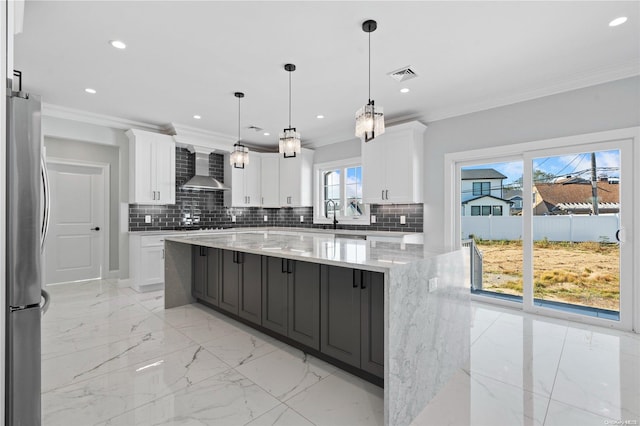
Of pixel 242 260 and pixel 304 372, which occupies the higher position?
pixel 242 260

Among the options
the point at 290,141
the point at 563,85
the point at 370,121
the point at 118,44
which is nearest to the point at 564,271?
the point at 563,85

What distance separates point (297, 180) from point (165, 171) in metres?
2.38

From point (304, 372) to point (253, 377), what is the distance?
0.36m

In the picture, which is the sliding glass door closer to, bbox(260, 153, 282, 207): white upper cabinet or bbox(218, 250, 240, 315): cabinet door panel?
bbox(218, 250, 240, 315): cabinet door panel

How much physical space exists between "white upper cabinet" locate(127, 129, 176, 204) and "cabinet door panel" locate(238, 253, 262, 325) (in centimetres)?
278

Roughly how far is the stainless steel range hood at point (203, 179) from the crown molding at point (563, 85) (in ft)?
13.1

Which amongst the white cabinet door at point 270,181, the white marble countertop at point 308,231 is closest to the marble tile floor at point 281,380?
the white marble countertop at point 308,231

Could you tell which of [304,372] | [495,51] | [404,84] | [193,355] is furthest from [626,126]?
[193,355]

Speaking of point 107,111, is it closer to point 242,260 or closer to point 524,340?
point 242,260

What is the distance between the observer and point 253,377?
221cm

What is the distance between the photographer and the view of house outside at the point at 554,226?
11.0 ft

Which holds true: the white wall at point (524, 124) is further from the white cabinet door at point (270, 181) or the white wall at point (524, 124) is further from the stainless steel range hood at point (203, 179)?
the stainless steel range hood at point (203, 179)

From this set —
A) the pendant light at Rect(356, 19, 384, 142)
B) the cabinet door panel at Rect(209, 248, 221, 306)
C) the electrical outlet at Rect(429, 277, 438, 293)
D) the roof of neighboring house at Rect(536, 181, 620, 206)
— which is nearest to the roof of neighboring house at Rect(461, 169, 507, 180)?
the roof of neighboring house at Rect(536, 181, 620, 206)

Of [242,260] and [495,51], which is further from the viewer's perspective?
[242,260]
